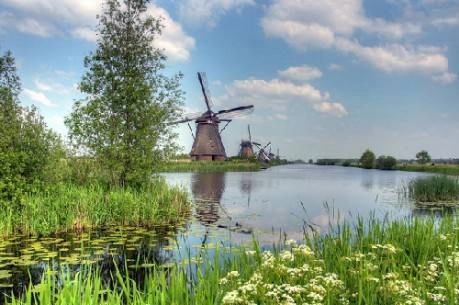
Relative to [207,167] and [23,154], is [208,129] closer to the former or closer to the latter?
[207,167]

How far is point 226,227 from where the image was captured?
12656 mm

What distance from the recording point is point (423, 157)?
73.3 meters

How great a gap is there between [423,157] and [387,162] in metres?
6.99

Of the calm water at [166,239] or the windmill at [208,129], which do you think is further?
the windmill at [208,129]

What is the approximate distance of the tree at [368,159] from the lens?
81312mm

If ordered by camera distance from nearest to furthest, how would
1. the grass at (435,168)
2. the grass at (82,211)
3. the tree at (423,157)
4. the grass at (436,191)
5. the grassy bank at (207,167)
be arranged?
the grass at (82,211) → the grass at (436,191) → the grass at (435,168) → the grassy bank at (207,167) → the tree at (423,157)

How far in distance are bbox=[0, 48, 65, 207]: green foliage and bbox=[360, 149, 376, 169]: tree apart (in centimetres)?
7700

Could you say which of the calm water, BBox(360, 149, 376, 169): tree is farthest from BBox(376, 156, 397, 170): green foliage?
the calm water

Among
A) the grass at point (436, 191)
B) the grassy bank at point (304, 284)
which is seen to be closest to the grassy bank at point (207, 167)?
the grass at point (436, 191)

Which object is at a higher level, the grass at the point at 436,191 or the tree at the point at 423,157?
the tree at the point at 423,157

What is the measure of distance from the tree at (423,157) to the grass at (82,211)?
232ft

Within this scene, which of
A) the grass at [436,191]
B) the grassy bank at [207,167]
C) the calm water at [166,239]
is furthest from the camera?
the grassy bank at [207,167]

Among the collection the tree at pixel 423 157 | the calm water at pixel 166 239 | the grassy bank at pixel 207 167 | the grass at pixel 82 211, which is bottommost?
the calm water at pixel 166 239

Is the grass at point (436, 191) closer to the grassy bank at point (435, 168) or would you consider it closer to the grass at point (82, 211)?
the grass at point (82, 211)
